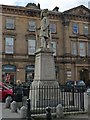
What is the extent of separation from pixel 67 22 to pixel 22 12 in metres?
7.73

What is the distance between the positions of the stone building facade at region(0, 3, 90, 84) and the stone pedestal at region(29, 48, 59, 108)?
1000 inches

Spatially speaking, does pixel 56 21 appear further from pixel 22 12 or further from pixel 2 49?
pixel 2 49

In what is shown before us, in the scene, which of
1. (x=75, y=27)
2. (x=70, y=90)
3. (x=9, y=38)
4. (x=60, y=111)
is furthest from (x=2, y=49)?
(x=60, y=111)

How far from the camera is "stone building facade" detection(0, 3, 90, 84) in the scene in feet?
135

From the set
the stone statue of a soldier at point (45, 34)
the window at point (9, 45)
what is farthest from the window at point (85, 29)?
the stone statue of a soldier at point (45, 34)

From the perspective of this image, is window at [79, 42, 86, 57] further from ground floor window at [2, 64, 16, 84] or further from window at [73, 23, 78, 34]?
ground floor window at [2, 64, 16, 84]

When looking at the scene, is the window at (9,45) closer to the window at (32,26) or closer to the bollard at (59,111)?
the window at (32,26)

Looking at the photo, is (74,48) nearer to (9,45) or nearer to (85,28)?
(85,28)

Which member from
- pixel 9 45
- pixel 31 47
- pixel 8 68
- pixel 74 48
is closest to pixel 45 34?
pixel 8 68

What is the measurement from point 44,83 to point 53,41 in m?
31.0

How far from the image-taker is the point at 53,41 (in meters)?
44.5

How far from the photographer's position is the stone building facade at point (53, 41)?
1617 inches

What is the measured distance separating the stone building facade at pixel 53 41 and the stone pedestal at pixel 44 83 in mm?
25400

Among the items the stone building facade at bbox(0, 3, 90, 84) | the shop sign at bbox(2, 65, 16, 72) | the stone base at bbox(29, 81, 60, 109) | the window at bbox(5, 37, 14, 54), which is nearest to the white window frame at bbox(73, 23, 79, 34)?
the stone building facade at bbox(0, 3, 90, 84)
